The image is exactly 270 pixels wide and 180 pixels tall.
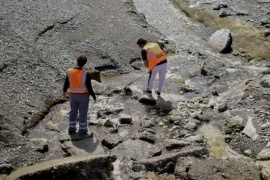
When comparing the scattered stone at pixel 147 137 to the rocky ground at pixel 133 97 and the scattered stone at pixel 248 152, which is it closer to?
the rocky ground at pixel 133 97

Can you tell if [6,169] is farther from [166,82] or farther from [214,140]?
[166,82]

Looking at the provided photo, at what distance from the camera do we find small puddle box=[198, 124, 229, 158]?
805 centimetres

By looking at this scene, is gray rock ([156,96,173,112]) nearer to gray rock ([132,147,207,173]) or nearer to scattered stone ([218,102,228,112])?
scattered stone ([218,102,228,112])

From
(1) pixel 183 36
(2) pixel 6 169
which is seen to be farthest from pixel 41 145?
A: (1) pixel 183 36

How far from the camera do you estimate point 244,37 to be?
14.4m

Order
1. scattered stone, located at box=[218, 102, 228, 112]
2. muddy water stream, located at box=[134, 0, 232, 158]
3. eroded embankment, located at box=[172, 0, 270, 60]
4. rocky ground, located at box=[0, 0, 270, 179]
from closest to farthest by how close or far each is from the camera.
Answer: rocky ground, located at box=[0, 0, 270, 179] < muddy water stream, located at box=[134, 0, 232, 158] < scattered stone, located at box=[218, 102, 228, 112] < eroded embankment, located at box=[172, 0, 270, 60]

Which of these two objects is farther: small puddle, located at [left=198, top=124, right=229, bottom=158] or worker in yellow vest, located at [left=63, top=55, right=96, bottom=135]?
small puddle, located at [left=198, top=124, right=229, bottom=158]

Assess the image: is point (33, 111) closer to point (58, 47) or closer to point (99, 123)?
point (99, 123)

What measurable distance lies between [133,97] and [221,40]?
558 cm

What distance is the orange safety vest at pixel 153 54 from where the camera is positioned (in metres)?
9.64

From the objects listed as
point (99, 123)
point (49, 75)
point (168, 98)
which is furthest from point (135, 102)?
point (49, 75)

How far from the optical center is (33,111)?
29.8ft

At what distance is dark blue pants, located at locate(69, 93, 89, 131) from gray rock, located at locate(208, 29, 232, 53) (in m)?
7.77

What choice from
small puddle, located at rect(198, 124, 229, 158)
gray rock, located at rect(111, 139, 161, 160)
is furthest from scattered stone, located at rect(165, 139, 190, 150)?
small puddle, located at rect(198, 124, 229, 158)
